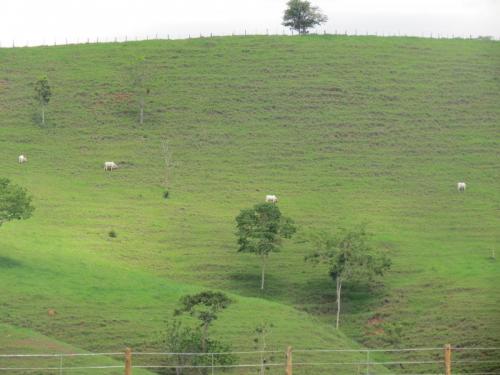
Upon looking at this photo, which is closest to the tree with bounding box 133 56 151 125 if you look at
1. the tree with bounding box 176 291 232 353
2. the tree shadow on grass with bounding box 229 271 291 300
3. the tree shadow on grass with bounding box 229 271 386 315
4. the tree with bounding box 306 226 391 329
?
the tree shadow on grass with bounding box 229 271 291 300

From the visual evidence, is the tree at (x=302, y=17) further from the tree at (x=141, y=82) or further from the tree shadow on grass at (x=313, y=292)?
the tree shadow on grass at (x=313, y=292)

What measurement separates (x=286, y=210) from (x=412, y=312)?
85.9 feet

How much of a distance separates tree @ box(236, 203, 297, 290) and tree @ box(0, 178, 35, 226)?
1676 cm

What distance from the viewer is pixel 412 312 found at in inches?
3263

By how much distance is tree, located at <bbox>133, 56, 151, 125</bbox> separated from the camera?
13531 cm

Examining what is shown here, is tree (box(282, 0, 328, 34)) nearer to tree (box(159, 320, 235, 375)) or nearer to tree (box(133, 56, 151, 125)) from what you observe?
tree (box(133, 56, 151, 125))

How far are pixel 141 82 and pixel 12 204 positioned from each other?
5276 centimetres

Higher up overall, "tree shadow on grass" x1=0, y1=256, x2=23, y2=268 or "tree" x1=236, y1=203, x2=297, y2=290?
"tree" x1=236, y1=203, x2=297, y2=290

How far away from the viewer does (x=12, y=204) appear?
8950 cm

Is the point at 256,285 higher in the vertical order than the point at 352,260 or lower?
lower

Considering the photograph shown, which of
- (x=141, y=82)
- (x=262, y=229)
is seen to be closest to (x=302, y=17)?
(x=141, y=82)

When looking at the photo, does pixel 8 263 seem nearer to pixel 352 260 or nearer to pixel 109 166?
pixel 352 260

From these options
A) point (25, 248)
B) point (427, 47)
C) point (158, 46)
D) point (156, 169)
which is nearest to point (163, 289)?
point (25, 248)

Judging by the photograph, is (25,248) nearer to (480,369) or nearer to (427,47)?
(480,369)
